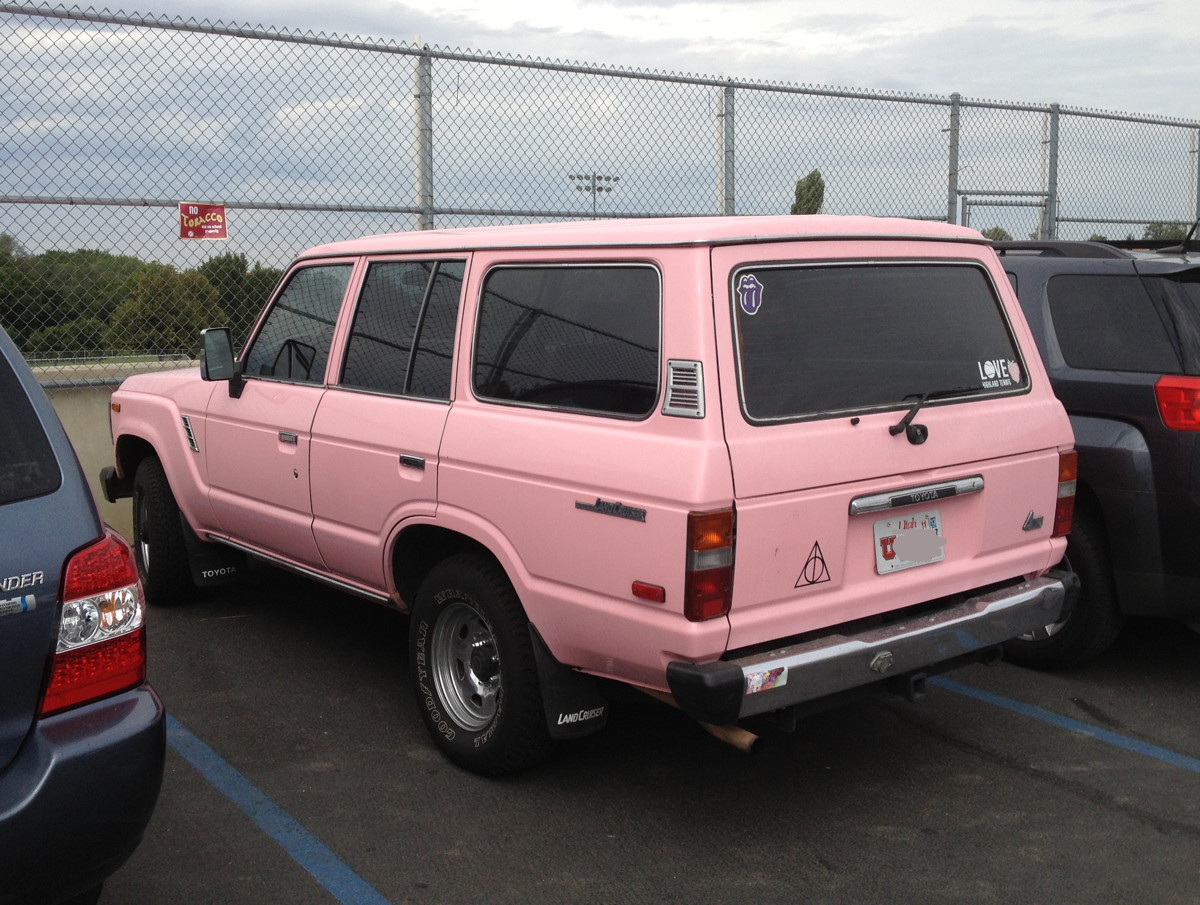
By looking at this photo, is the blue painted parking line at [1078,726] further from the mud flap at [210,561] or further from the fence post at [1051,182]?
the fence post at [1051,182]

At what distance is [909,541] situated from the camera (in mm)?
3818

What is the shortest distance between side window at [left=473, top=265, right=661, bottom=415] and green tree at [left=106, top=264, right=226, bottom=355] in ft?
13.2

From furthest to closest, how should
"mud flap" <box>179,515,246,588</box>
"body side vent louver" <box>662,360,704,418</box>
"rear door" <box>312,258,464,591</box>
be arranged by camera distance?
"mud flap" <box>179,515,246,588</box> → "rear door" <box>312,258,464,591</box> → "body side vent louver" <box>662,360,704,418</box>

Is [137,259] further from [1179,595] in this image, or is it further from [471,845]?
[1179,595]

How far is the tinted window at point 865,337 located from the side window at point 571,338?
317mm

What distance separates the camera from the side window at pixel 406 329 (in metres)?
4.37

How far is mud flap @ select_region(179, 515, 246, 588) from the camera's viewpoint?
19.9ft

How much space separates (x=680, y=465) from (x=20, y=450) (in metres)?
1.68

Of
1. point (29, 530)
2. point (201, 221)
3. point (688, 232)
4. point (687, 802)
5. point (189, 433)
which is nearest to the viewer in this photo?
point (29, 530)

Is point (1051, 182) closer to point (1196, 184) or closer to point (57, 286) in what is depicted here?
point (1196, 184)

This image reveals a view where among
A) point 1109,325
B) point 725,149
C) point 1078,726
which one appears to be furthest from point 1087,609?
point 725,149

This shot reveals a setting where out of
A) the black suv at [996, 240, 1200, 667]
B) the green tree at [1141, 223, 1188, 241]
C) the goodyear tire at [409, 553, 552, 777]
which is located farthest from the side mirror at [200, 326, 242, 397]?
the green tree at [1141, 223, 1188, 241]

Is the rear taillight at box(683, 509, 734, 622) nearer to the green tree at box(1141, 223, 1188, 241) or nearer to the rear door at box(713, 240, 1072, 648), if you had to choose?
the rear door at box(713, 240, 1072, 648)

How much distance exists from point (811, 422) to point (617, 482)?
621 millimetres
